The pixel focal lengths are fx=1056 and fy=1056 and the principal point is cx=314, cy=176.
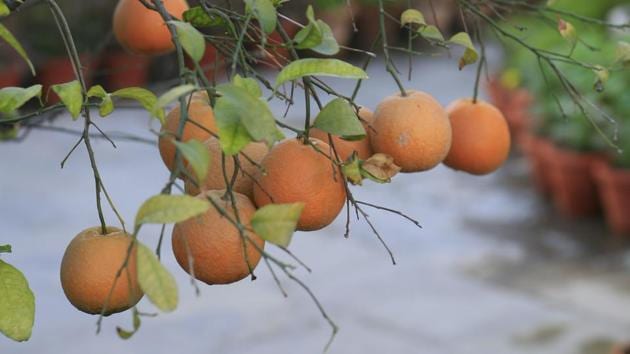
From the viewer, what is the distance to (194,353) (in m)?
3.21

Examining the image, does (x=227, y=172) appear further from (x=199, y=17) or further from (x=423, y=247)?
(x=423, y=247)

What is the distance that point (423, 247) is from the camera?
422 centimetres

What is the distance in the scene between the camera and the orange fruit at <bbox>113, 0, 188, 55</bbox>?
1.10 metres

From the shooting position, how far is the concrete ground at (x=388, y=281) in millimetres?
3285

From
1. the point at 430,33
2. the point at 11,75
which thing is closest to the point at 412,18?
the point at 430,33

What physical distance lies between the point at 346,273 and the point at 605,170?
1160mm

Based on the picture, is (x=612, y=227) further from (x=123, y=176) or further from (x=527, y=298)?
(x=123, y=176)

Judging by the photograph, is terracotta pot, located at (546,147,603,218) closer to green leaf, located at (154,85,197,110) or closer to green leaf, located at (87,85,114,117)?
green leaf, located at (87,85,114,117)

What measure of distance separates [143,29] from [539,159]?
4.03 metres

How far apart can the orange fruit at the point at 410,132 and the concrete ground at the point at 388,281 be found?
2.24m

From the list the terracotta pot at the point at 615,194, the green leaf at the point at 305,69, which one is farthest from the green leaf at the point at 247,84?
the terracotta pot at the point at 615,194

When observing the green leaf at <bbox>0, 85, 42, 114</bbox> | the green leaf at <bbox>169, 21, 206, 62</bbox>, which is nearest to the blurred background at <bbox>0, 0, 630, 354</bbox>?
the green leaf at <bbox>0, 85, 42, 114</bbox>

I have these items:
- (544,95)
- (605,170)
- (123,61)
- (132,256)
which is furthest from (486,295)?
(123,61)

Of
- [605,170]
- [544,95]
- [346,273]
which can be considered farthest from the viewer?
[544,95]
